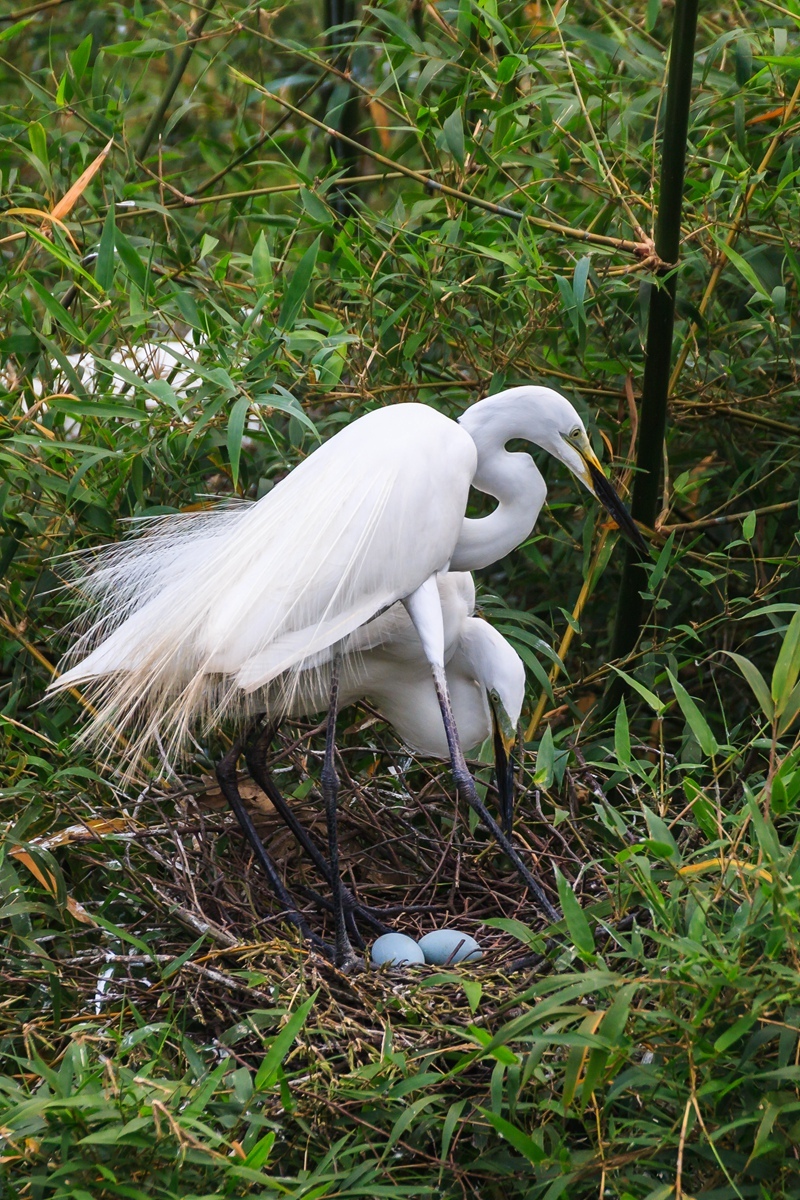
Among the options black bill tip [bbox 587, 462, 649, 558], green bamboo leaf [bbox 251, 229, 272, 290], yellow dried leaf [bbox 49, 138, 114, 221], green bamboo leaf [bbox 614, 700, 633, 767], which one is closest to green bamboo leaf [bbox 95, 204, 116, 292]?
yellow dried leaf [bbox 49, 138, 114, 221]

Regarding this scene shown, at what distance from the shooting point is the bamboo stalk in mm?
1868

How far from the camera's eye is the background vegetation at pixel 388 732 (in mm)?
1222

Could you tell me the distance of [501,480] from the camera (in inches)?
73.0

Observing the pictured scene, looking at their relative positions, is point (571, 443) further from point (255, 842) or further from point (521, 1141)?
point (521, 1141)

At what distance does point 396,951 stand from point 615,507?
683mm

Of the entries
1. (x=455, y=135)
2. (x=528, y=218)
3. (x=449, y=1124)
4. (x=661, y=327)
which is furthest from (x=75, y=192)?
(x=449, y=1124)

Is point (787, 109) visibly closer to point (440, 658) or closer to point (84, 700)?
point (440, 658)

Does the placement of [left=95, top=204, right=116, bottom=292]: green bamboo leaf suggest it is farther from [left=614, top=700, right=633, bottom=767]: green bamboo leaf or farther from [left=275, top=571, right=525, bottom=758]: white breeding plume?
[left=614, top=700, right=633, bottom=767]: green bamboo leaf

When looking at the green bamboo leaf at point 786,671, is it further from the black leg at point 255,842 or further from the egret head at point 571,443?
the black leg at point 255,842

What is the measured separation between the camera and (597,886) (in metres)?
1.92

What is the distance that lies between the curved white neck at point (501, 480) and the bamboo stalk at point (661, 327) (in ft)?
0.79

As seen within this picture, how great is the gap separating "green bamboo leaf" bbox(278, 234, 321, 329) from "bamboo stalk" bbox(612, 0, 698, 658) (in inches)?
19.7

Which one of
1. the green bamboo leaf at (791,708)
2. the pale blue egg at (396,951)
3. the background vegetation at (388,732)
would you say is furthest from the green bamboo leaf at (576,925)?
the pale blue egg at (396,951)

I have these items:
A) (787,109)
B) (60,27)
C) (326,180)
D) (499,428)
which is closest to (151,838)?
(499,428)
